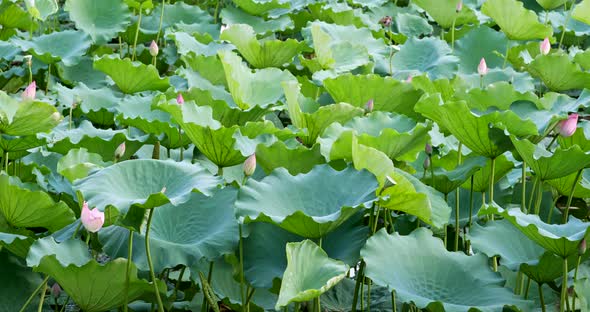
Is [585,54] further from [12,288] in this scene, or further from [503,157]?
[12,288]

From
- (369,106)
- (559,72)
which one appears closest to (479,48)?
(559,72)

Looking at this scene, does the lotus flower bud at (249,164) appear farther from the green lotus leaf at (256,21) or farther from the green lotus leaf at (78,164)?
the green lotus leaf at (256,21)

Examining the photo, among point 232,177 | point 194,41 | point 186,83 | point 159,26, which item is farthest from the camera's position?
point 159,26

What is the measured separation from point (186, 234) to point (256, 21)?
1774 millimetres

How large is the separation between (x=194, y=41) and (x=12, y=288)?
1.25 meters

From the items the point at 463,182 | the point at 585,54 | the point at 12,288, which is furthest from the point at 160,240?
the point at 585,54

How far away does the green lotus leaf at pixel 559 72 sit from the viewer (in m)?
2.28

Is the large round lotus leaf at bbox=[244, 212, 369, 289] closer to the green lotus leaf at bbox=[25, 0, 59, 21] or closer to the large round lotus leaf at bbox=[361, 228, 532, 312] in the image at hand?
the large round lotus leaf at bbox=[361, 228, 532, 312]

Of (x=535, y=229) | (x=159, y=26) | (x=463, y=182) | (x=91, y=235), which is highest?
(x=535, y=229)

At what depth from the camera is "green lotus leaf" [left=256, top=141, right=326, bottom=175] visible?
1680 mm

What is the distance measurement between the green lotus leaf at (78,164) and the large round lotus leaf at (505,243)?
0.70m

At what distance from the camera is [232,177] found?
6.19 feet

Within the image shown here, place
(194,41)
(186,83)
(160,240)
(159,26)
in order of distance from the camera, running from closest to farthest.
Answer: (160,240) < (186,83) < (194,41) < (159,26)

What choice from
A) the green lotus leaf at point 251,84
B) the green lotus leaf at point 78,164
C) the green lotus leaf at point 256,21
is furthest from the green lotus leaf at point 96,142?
the green lotus leaf at point 256,21
